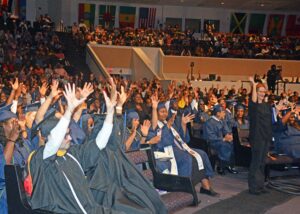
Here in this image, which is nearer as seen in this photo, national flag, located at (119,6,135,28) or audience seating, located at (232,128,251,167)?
audience seating, located at (232,128,251,167)

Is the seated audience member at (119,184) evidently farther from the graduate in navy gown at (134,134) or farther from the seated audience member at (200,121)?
the seated audience member at (200,121)

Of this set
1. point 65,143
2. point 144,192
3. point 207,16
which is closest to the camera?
point 65,143

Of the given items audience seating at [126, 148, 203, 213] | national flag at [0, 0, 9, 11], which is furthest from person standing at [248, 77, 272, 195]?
national flag at [0, 0, 9, 11]

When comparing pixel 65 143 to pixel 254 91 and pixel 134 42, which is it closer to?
pixel 254 91

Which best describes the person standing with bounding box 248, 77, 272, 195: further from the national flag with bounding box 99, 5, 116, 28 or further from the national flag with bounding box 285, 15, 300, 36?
the national flag with bounding box 285, 15, 300, 36

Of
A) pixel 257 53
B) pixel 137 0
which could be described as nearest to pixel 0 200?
pixel 257 53

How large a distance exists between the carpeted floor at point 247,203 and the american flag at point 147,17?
28.3m

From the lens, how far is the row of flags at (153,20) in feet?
118

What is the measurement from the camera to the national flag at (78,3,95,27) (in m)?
35.8

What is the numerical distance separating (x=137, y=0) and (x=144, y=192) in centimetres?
3066

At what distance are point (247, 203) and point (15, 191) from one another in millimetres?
4414

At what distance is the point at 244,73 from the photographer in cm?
2911

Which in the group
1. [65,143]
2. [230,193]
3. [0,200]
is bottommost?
[230,193]

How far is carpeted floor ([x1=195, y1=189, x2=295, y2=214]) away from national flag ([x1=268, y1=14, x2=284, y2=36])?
3137cm
